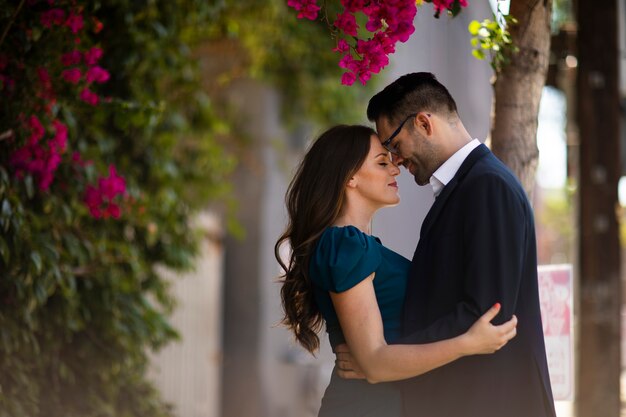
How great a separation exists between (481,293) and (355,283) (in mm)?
350

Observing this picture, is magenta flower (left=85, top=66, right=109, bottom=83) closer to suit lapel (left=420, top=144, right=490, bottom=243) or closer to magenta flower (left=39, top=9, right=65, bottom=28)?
magenta flower (left=39, top=9, right=65, bottom=28)

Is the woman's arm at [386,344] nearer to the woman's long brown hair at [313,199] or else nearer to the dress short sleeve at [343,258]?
the dress short sleeve at [343,258]

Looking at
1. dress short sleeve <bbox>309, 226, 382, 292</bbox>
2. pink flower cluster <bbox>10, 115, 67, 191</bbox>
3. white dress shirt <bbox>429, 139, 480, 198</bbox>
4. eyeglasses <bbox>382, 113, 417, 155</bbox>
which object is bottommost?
dress short sleeve <bbox>309, 226, 382, 292</bbox>

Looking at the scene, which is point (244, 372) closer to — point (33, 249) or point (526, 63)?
point (33, 249)

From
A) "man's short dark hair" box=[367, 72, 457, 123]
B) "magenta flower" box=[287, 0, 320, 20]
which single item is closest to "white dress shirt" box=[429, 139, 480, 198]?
"man's short dark hair" box=[367, 72, 457, 123]

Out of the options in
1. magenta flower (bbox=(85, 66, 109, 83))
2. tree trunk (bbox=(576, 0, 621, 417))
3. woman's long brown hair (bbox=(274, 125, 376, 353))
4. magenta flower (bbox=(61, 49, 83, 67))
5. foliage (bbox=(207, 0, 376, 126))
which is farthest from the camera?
foliage (bbox=(207, 0, 376, 126))

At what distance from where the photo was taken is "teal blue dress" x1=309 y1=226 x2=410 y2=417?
263cm

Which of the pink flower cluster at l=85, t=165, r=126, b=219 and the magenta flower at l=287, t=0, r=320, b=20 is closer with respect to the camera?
the magenta flower at l=287, t=0, r=320, b=20

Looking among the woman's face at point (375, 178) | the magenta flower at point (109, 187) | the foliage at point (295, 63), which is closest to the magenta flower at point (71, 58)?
the magenta flower at point (109, 187)

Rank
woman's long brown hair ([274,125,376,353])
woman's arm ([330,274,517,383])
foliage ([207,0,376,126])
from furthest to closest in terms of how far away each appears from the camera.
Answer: foliage ([207,0,376,126]) < woman's long brown hair ([274,125,376,353]) < woman's arm ([330,274,517,383])

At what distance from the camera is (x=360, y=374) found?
269 centimetres

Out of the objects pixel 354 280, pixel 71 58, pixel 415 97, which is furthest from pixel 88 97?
pixel 354 280

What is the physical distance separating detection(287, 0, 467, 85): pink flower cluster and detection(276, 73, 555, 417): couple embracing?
0.39ft

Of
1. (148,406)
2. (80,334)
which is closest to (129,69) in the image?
(80,334)
